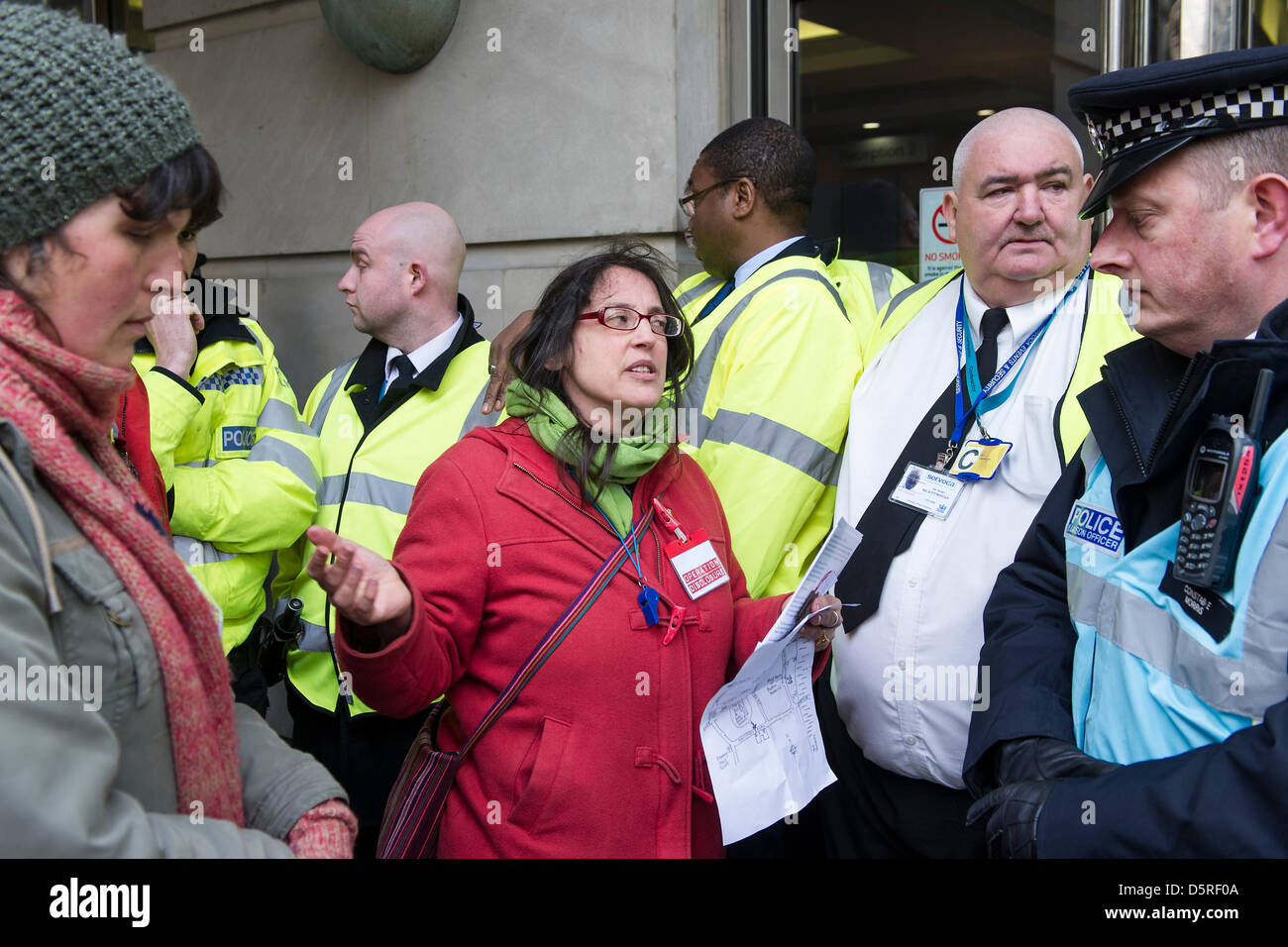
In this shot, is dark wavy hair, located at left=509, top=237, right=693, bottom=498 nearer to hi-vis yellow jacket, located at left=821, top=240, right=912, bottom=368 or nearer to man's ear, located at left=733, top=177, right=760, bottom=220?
man's ear, located at left=733, top=177, right=760, bottom=220

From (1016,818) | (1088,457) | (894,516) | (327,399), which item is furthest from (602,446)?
(327,399)

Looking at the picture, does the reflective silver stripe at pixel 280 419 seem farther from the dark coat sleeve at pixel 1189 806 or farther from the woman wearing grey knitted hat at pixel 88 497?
the dark coat sleeve at pixel 1189 806

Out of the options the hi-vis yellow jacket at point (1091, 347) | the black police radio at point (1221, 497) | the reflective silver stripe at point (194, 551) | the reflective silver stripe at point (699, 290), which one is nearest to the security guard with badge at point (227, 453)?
the reflective silver stripe at point (194, 551)

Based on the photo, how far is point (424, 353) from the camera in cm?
342

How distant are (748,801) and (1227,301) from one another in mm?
1237

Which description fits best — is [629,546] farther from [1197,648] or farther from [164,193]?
[164,193]

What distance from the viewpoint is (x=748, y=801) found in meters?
2.12

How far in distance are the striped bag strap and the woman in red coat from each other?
14 mm

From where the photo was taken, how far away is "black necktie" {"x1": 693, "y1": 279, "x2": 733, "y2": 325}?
347cm

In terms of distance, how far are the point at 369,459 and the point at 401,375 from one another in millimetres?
346

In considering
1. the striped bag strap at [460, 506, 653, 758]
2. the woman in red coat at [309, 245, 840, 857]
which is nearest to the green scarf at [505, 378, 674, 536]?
the woman in red coat at [309, 245, 840, 857]
